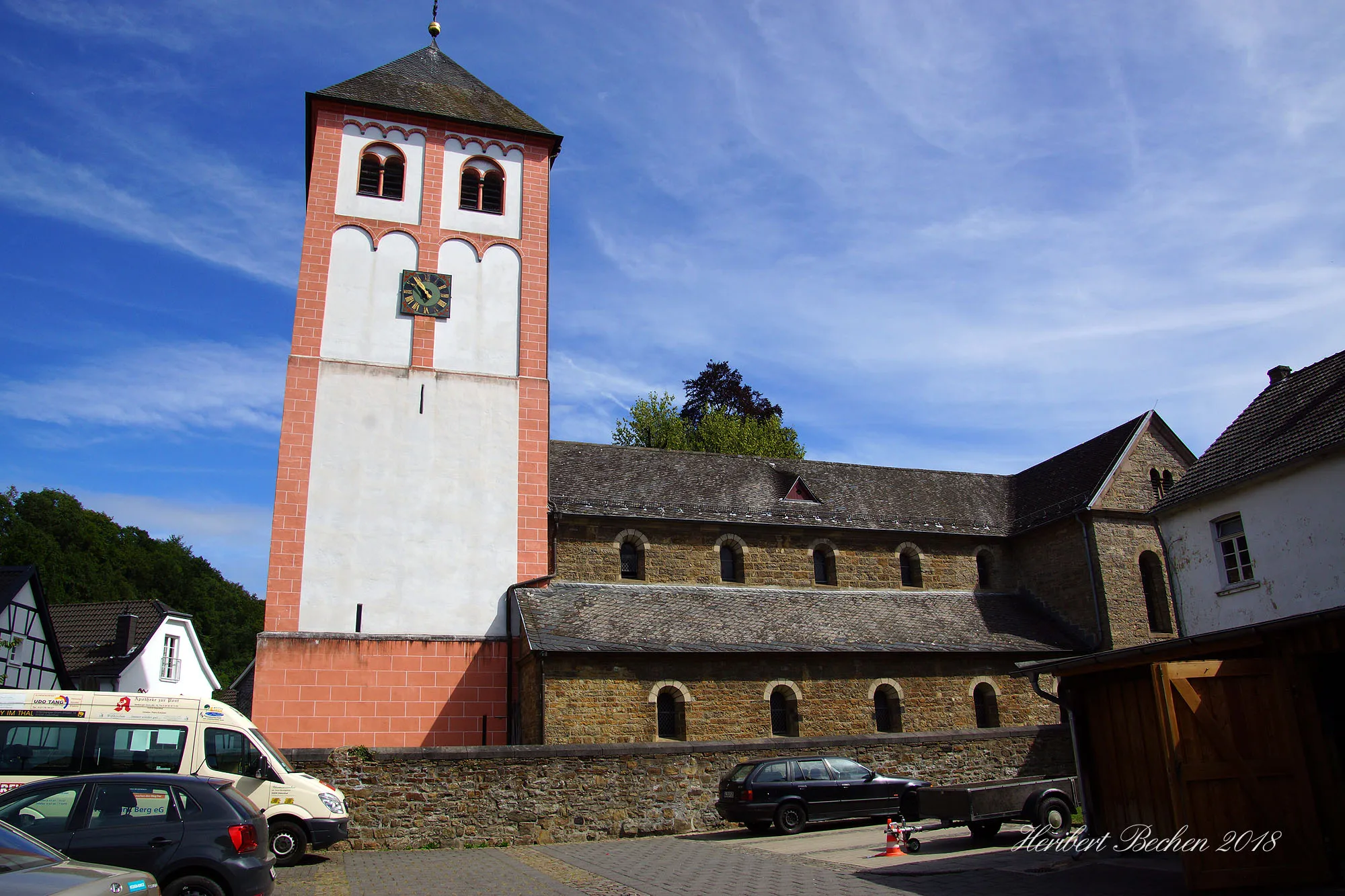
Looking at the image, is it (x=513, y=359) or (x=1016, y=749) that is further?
(x=513, y=359)

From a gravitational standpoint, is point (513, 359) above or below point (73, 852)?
above

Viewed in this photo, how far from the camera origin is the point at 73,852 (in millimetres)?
8117

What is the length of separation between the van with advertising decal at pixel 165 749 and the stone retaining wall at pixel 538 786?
3.81ft

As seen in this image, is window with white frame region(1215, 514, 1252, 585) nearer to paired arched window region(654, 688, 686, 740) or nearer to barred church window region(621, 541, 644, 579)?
paired arched window region(654, 688, 686, 740)

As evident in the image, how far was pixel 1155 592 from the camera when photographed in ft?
78.9

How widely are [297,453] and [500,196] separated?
336 inches

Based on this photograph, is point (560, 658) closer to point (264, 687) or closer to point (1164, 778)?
point (264, 687)

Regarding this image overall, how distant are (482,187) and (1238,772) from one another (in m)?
20.6

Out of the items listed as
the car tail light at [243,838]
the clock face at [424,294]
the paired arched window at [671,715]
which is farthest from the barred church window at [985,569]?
the car tail light at [243,838]

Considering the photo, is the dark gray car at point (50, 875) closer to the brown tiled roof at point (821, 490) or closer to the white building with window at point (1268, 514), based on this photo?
the brown tiled roof at point (821, 490)

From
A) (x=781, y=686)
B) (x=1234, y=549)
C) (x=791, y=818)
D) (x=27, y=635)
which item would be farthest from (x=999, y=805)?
(x=27, y=635)

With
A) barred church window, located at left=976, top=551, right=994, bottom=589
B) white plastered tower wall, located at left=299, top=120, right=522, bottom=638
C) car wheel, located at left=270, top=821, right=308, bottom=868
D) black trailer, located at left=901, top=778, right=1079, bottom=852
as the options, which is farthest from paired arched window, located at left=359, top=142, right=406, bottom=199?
barred church window, located at left=976, top=551, right=994, bottom=589

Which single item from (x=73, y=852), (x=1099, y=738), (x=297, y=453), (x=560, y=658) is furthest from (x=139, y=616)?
(x=1099, y=738)

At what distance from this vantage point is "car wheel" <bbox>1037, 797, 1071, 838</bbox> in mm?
13336
